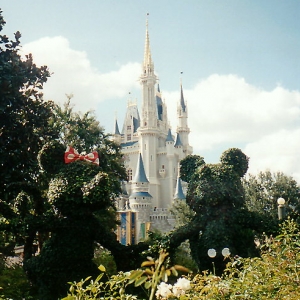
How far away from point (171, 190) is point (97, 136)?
34515 millimetres

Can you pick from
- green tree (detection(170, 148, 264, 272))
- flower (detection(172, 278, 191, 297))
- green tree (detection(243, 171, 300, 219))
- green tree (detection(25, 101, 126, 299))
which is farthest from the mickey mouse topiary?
green tree (detection(243, 171, 300, 219))

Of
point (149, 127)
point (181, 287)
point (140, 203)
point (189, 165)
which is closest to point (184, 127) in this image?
point (149, 127)

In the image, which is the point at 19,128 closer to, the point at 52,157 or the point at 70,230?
the point at 52,157

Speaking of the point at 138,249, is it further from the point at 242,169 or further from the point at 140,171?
the point at 140,171

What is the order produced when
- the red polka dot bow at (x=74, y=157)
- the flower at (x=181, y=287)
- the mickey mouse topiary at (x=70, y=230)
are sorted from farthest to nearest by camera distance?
1. the red polka dot bow at (x=74, y=157)
2. the mickey mouse topiary at (x=70, y=230)
3. the flower at (x=181, y=287)

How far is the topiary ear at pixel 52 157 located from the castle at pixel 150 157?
3395cm

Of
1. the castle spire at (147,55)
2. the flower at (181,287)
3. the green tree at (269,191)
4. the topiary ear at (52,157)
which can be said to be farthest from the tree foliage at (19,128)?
the castle spire at (147,55)

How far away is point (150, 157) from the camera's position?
5156 centimetres

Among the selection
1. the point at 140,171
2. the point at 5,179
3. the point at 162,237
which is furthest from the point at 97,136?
the point at 140,171

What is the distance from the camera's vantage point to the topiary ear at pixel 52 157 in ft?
27.5

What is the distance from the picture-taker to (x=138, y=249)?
815 cm

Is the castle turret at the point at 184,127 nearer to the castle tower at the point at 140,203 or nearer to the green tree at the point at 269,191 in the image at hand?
the castle tower at the point at 140,203

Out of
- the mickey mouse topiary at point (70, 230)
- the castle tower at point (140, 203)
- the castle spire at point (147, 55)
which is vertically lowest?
the mickey mouse topiary at point (70, 230)

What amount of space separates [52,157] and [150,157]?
43220mm
